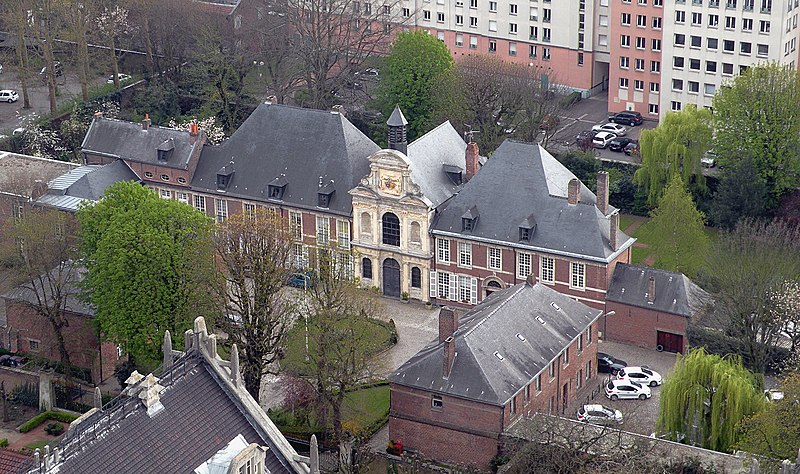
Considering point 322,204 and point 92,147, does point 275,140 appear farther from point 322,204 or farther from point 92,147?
point 92,147

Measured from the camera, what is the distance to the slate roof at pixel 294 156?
103062 mm

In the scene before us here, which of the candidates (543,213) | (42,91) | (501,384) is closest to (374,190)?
(543,213)

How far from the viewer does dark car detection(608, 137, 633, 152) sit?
4943 inches

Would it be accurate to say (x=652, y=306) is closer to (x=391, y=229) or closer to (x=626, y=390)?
(x=626, y=390)

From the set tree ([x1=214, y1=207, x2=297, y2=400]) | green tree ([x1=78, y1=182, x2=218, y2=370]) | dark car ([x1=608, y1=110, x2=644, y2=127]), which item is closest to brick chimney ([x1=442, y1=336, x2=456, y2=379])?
tree ([x1=214, y1=207, x2=297, y2=400])

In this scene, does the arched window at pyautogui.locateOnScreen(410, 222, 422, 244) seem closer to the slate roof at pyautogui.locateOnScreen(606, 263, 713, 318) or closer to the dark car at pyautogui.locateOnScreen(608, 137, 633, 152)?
the slate roof at pyautogui.locateOnScreen(606, 263, 713, 318)

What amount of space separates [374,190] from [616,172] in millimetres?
25845

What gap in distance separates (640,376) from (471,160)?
20.7 metres

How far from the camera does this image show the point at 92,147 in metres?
112

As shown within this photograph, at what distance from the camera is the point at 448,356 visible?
3182 inches

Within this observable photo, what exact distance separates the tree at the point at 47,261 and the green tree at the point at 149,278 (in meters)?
2.95

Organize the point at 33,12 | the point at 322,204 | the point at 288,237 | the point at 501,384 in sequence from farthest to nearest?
the point at 33,12, the point at 322,204, the point at 288,237, the point at 501,384

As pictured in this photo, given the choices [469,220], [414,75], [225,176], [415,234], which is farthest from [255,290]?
[414,75]

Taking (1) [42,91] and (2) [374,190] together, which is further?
(1) [42,91]
